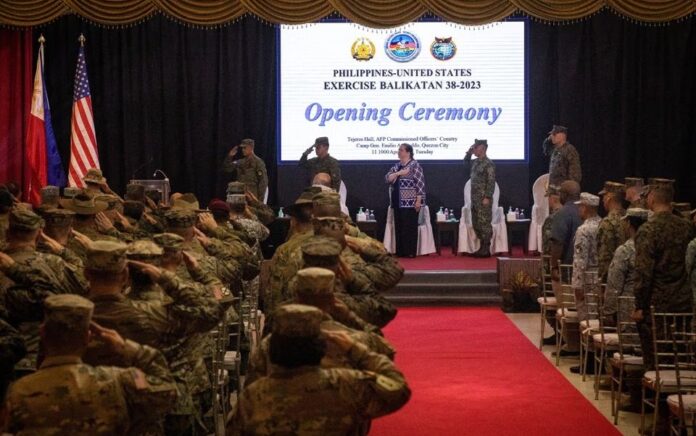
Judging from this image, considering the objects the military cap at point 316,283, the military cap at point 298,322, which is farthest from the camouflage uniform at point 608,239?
the military cap at point 298,322

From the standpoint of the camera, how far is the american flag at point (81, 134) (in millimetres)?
15344

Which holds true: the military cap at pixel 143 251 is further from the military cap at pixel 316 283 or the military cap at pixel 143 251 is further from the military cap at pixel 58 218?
the military cap at pixel 58 218

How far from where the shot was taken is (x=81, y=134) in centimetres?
1556

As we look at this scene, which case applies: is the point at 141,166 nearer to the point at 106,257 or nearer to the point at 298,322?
the point at 106,257

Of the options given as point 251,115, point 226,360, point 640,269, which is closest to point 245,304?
point 226,360

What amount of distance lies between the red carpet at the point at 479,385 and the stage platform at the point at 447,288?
29.1 inches

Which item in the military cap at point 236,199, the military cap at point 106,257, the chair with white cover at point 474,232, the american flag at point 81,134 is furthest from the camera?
the chair with white cover at point 474,232

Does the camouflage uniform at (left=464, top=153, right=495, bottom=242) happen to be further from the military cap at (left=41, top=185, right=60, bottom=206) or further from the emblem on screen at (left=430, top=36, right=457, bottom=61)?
the military cap at (left=41, top=185, right=60, bottom=206)

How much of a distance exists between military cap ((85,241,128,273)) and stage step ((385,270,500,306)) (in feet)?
32.1

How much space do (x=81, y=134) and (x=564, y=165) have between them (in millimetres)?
6212

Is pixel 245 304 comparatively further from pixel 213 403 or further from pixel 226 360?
pixel 213 403

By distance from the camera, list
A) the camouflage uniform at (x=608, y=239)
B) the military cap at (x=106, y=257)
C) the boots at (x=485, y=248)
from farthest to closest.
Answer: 1. the boots at (x=485, y=248)
2. the camouflage uniform at (x=608, y=239)
3. the military cap at (x=106, y=257)

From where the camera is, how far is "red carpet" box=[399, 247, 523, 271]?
596 inches

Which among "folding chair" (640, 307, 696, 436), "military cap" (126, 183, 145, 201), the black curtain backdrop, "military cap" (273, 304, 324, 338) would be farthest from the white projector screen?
"military cap" (273, 304, 324, 338)
